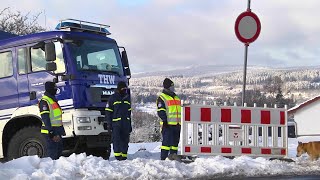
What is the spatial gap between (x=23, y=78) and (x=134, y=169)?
3512 millimetres

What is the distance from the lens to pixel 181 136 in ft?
34.3

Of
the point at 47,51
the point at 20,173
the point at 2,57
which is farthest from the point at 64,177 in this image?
the point at 2,57

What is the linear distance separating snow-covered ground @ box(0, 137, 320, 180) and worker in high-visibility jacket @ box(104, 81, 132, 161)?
1388 mm

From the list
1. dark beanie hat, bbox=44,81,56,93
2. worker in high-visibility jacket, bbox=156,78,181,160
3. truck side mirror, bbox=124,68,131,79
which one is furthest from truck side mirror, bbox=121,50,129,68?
dark beanie hat, bbox=44,81,56,93

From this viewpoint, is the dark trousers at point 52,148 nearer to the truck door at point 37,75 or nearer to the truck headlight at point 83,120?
the truck headlight at point 83,120

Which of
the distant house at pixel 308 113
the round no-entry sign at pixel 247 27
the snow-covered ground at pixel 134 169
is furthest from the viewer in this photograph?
the distant house at pixel 308 113

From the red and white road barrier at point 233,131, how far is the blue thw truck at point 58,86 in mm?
1760

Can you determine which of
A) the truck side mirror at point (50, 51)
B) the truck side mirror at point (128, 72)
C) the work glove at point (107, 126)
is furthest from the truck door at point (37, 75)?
the truck side mirror at point (128, 72)

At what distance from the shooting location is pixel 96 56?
10.9 metres

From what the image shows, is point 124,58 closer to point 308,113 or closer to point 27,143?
point 27,143

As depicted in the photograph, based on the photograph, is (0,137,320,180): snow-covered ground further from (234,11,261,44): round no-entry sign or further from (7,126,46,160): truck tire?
(234,11,261,44): round no-entry sign

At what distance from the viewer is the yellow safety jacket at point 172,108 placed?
10.4 meters

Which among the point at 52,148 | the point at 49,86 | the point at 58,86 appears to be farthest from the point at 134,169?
the point at 58,86

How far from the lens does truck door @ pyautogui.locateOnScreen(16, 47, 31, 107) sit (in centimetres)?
1044
